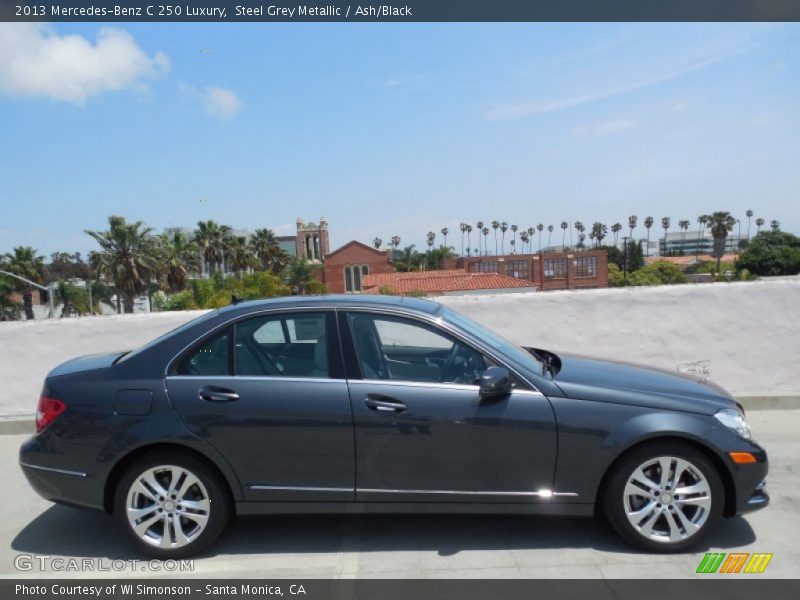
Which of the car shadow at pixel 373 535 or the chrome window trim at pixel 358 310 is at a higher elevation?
the chrome window trim at pixel 358 310

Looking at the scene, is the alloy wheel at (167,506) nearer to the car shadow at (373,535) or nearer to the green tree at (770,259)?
the car shadow at (373,535)

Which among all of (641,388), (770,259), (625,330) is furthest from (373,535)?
(770,259)

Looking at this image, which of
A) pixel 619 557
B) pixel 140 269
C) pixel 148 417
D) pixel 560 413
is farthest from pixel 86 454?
pixel 140 269

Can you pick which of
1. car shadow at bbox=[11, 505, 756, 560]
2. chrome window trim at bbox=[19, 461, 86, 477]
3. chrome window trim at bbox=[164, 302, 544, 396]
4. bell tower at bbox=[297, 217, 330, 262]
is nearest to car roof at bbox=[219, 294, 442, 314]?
chrome window trim at bbox=[164, 302, 544, 396]

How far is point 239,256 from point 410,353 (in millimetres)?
74905

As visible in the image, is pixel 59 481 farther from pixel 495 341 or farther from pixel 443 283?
pixel 443 283

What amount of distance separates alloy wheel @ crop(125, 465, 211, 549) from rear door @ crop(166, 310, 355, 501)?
0.88 feet

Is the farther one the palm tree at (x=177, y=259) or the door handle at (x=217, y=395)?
the palm tree at (x=177, y=259)

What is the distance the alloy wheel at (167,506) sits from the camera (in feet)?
12.8

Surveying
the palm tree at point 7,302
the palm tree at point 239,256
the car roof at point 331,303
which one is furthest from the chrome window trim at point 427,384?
the palm tree at point 239,256

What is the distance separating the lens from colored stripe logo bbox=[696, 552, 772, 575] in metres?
3.68

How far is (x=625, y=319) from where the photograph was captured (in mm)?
7379

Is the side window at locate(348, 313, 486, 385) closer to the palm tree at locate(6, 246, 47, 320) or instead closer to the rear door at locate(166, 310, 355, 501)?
the rear door at locate(166, 310, 355, 501)
